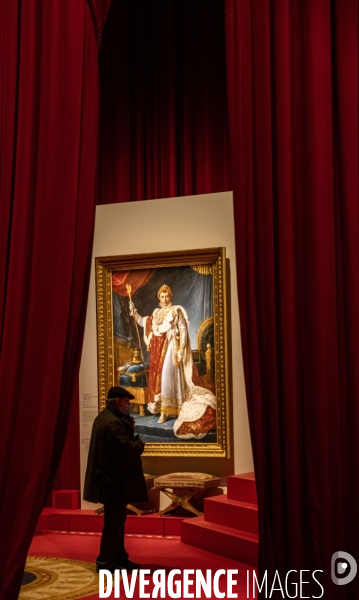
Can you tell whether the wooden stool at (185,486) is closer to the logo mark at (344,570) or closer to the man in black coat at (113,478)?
the man in black coat at (113,478)

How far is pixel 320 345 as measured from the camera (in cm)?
451

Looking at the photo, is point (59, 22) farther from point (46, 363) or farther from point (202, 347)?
point (202, 347)

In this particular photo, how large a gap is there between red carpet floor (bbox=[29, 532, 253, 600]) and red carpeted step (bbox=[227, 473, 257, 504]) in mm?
678

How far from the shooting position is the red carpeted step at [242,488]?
7742 millimetres

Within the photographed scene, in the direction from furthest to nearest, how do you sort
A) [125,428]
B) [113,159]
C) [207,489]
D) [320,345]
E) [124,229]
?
[113,159] → [124,229] → [207,489] → [125,428] → [320,345]

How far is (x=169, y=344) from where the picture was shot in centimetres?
880

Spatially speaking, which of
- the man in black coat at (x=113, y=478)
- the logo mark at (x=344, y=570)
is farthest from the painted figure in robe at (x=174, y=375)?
the logo mark at (x=344, y=570)

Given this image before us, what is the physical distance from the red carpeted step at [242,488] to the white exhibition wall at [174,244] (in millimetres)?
411

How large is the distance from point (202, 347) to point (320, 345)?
419cm

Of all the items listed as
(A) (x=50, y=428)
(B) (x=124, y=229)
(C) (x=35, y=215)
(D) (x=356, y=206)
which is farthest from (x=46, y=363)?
(B) (x=124, y=229)

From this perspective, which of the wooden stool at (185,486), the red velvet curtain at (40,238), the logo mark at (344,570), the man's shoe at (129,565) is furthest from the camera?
the wooden stool at (185,486)

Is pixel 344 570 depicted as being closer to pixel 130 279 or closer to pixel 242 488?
pixel 242 488

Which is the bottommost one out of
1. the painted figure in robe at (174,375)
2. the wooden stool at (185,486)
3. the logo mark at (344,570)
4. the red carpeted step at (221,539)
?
the red carpeted step at (221,539)

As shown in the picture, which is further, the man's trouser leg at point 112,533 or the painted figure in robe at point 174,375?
the painted figure in robe at point 174,375
